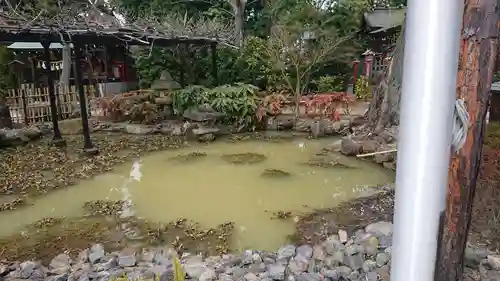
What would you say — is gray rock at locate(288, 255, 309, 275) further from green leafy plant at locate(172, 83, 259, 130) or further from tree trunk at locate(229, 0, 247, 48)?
tree trunk at locate(229, 0, 247, 48)

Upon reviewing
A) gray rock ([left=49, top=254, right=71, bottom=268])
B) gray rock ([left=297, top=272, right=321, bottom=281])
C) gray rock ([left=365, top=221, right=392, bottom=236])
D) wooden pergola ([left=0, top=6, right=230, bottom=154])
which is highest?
wooden pergola ([left=0, top=6, right=230, bottom=154])

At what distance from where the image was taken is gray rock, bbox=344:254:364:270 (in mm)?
2682

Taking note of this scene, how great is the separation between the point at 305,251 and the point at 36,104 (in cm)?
816

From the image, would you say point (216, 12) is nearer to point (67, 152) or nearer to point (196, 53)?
point (196, 53)

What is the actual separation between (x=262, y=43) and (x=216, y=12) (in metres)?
2.94

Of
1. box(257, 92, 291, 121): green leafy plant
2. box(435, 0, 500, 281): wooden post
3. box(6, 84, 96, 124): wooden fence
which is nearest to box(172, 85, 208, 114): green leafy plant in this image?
box(257, 92, 291, 121): green leafy plant

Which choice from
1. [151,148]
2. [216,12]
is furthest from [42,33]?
[216,12]

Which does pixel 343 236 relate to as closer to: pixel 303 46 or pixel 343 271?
pixel 343 271

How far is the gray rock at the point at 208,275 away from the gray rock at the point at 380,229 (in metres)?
1.42

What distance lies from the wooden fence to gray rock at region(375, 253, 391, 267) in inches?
338

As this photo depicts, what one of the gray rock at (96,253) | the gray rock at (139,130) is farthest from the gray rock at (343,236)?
the gray rock at (139,130)

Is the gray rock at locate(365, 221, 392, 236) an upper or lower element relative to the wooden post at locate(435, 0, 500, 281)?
lower

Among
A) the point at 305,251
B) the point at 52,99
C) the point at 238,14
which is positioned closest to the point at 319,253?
the point at 305,251

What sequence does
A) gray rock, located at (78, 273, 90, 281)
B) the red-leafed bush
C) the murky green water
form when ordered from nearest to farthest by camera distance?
gray rock, located at (78, 273, 90, 281) → the murky green water → the red-leafed bush
